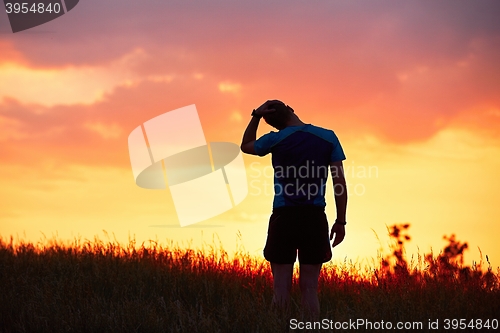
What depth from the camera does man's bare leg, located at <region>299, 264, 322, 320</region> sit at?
19.0ft

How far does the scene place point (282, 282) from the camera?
5.81 m

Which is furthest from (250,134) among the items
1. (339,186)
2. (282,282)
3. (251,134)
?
(282,282)

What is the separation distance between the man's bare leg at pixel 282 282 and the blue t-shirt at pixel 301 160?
59 centimetres

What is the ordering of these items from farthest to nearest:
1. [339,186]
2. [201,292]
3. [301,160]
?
[201,292] → [339,186] → [301,160]

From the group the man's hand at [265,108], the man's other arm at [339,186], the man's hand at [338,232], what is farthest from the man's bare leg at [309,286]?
the man's hand at [265,108]

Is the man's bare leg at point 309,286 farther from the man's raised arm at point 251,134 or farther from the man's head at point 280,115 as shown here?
the man's head at point 280,115

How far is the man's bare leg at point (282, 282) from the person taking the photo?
5.78 metres

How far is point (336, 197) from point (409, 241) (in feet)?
11.3

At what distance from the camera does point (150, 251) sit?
390 inches

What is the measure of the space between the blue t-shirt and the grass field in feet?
3.56

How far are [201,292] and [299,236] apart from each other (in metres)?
2.62

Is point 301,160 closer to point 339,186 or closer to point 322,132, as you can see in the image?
point 322,132

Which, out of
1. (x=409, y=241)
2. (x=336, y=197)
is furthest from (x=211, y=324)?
(x=409, y=241)

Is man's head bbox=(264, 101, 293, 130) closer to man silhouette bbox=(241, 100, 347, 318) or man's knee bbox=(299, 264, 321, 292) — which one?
man silhouette bbox=(241, 100, 347, 318)
